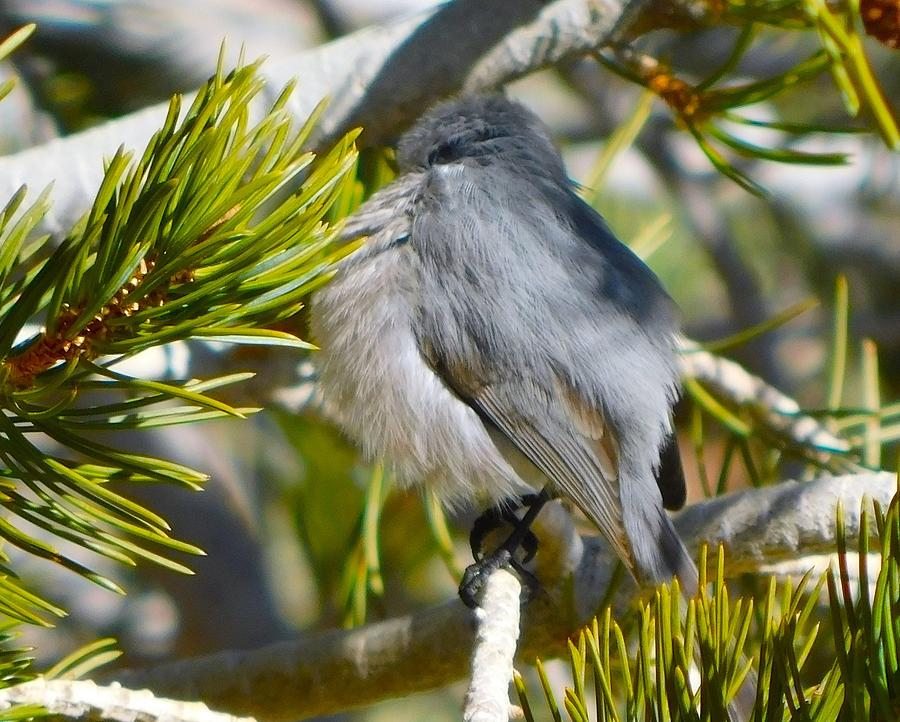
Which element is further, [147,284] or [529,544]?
[529,544]

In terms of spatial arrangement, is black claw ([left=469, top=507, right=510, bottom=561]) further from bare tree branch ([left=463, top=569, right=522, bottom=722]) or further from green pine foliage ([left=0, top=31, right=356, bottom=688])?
green pine foliage ([left=0, top=31, right=356, bottom=688])

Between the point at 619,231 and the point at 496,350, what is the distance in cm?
274

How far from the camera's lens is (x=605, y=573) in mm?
1808

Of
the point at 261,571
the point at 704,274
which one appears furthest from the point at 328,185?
the point at 704,274

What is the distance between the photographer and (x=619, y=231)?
4.46m

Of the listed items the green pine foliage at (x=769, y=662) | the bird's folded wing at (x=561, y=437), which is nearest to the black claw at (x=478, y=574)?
the bird's folded wing at (x=561, y=437)

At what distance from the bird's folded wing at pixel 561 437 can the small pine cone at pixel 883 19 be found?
2.47ft

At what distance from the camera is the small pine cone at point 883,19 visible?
155 centimetres

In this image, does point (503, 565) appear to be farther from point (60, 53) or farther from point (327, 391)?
point (60, 53)

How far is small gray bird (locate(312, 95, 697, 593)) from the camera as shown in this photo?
6.09 feet

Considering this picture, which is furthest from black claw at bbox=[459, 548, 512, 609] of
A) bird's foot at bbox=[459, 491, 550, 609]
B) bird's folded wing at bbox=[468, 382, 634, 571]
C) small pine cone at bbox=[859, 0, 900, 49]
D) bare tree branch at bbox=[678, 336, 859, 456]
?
small pine cone at bbox=[859, 0, 900, 49]

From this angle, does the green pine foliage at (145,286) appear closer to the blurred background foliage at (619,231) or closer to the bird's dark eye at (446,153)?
the blurred background foliage at (619,231)

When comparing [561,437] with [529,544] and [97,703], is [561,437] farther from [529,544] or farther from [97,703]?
[97,703]

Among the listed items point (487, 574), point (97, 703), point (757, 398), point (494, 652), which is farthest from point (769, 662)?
point (757, 398)
